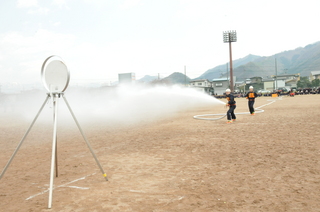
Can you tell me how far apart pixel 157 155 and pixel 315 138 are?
5850 millimetres

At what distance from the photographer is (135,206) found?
15.1 feet

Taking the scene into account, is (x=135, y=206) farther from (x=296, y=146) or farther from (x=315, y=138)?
(x=315, y=138)

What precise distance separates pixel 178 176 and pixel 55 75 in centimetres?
361

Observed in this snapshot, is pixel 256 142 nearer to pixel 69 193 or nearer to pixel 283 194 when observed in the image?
pixel 283 194

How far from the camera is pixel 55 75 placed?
605 cm

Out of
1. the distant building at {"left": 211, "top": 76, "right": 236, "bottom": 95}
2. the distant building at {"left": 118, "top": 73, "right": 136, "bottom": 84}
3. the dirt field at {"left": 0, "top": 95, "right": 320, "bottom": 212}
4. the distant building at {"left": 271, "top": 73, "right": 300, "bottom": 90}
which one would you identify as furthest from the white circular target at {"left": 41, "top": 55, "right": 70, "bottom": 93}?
the distant building at {"left": 271, "top": 73, "right": 300, "bottom": 90}

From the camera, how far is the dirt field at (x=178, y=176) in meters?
4.72

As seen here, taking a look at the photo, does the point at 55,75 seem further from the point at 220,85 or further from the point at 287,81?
the point at 287,81

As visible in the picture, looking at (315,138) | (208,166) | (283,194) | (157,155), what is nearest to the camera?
(283,194)

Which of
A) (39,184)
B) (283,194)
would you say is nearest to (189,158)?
(283,194)

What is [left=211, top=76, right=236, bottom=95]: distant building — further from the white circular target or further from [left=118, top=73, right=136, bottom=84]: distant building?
the white circular target

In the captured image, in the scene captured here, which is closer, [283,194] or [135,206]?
[135,206]

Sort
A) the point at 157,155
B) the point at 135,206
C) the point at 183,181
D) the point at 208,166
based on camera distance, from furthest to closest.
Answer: the point at 157,155 → the point at 208,166 → the point at 183,181 → the point at 135,206

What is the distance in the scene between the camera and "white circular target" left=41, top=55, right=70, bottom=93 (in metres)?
5.96
